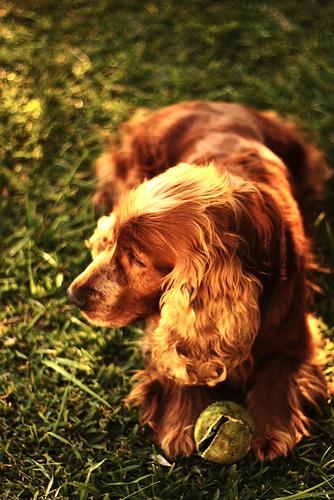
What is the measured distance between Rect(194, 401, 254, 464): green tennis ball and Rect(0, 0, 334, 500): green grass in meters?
0.09

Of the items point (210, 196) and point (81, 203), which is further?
point (81, 203)

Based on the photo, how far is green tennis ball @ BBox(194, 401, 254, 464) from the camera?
2.54 metres

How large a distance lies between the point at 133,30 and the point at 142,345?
2454mm

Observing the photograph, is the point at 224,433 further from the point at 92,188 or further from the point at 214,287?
the point at 92,188

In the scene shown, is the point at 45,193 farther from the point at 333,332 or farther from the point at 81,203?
the point at 333,332

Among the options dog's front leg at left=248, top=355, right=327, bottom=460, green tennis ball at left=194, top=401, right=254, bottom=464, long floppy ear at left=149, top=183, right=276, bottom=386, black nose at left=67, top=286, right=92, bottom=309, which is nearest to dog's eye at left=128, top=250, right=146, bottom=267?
long floppy ear at left=149, top=183, right=276, bottom=386

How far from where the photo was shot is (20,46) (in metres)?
4.61

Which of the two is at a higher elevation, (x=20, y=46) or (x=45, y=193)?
(x=20, y=46)

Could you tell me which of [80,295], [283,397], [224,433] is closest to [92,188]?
[80,295]

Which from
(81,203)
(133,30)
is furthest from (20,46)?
(81,203)

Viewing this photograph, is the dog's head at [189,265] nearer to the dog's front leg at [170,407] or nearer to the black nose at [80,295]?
the black nose at [80,295]

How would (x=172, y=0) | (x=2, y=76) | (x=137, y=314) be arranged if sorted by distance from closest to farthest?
(x=137, y=314), (x=2, y=76), (x=172, y=0)

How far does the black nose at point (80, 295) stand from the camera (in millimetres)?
2579

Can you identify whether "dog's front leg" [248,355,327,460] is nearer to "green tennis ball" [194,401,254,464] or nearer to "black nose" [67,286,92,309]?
"green tennis ball" [194,401,254,464]
